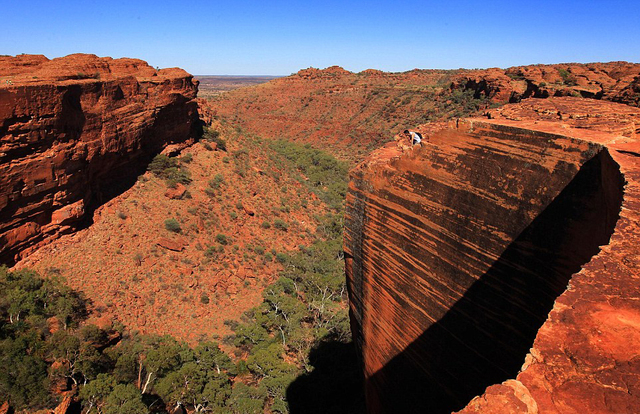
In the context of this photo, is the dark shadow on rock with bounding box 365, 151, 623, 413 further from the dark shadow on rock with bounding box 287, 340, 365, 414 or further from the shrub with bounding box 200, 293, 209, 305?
the shrub with bounding box 200, 293, 209, 305

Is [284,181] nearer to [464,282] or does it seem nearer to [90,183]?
[90,183]

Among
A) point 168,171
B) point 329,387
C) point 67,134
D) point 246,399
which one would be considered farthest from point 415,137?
point 168,171

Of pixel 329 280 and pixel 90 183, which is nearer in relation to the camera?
pixel 90 183

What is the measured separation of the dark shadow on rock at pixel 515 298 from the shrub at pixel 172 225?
17.9 metres

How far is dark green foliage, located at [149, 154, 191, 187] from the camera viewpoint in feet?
77.5

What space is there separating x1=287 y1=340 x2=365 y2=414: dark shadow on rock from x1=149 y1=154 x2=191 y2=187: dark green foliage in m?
14.0

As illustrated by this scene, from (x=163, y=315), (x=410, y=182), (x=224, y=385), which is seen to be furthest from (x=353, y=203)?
(x=163, y=315)

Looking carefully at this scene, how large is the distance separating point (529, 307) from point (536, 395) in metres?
3.02

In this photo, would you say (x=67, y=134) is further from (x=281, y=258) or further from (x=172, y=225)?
(x=281, y=258)

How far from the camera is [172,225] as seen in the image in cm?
2120

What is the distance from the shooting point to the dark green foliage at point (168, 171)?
2362 cm

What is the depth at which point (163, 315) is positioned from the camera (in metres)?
17.6

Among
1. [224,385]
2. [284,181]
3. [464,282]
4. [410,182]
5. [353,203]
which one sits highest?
[410,182]

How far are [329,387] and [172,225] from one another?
41.0ft
